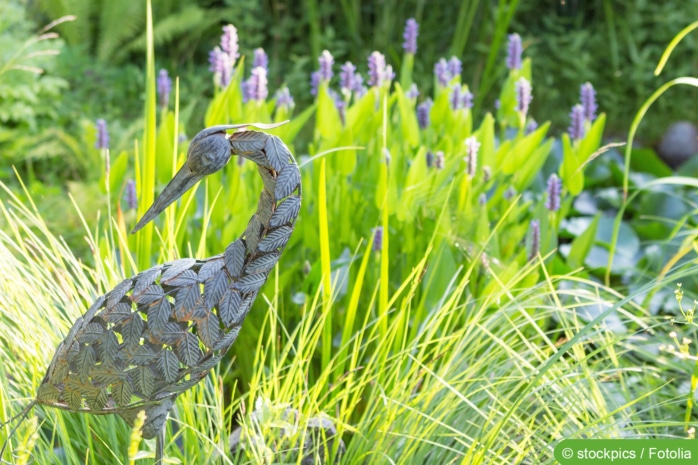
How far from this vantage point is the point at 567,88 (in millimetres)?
4930

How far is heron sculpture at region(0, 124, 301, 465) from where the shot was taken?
1.16 meters

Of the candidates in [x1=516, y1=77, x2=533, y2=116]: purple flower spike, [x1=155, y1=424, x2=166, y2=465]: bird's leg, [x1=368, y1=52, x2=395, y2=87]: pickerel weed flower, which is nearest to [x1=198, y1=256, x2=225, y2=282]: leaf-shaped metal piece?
[x1=155, y1=424, x2=166, y2=465]: bird's leg

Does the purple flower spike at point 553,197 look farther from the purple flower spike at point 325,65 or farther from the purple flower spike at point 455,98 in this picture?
the purple flower spike at point 325,65

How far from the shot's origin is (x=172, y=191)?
1.16m

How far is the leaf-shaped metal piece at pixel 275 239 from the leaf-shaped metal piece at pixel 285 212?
0.01m

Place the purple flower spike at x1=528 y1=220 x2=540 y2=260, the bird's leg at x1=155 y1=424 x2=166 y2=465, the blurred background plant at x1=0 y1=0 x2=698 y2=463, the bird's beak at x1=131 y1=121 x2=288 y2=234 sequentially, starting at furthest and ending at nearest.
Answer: the purple flower spike at x1=528 y1=220 x2=540 y2=260 → the blurred background plant at x1=0 y1=0 x2=698 y2=463 → the bird's leg at x1=155 y1=424 x2=166 y2=465 → the bird's beak at x1=131 y1=121 x2=288 y2=234

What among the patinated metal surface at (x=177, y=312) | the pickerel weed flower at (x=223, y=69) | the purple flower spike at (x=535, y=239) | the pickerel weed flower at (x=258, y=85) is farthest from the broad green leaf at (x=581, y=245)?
the patinated metal surface at (x=177, y=312)

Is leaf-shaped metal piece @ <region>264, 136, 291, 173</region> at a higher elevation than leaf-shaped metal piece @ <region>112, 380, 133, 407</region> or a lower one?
higher

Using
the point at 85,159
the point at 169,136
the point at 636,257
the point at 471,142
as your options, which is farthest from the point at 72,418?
the point at 85,159

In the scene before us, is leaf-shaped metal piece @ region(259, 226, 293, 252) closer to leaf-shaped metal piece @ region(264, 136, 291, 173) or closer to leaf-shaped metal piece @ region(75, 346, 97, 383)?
leaf-shaped metal piece @ region(264, 136, 291, 173)

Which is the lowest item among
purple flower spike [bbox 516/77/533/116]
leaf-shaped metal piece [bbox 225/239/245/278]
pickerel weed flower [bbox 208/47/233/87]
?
leaf-shaped metal piece [bbox 225/239/245/278]

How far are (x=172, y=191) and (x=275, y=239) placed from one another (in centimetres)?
16

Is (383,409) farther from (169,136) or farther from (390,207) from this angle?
(169,136)

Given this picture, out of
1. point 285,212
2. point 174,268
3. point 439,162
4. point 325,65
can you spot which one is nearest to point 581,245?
point 439,162
